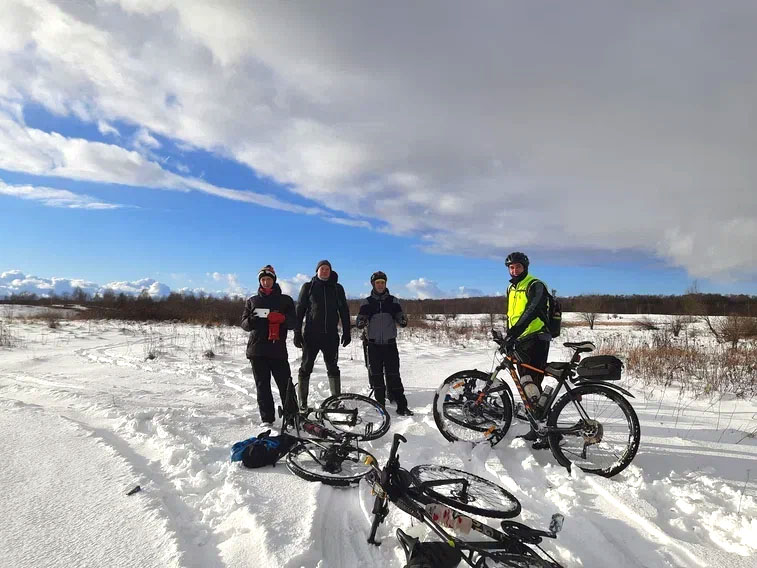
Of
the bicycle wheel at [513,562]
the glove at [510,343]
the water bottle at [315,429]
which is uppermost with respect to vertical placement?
the glove at [510,343]

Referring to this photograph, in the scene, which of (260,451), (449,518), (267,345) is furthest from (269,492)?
(267,345)

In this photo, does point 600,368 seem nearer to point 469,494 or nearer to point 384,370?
point 469,494

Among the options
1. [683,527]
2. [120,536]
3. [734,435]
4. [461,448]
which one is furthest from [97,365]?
[734,435]

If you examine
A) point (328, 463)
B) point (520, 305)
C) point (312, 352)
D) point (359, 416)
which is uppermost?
point (520, 305)

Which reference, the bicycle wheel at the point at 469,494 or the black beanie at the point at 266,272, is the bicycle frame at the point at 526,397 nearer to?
the bicycle wheel at the point at 469,494

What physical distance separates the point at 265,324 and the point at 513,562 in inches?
163

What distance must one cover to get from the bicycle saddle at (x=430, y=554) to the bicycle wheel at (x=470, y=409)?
2538 mm

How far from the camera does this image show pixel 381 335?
6.38 metres

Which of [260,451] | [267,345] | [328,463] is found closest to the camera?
[328,463]

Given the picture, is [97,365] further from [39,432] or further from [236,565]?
[236,565]

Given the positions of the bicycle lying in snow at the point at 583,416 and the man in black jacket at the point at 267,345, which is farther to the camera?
the man in black jacket at the point at 267,345

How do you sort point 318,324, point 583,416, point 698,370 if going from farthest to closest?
point 698,370 → point 318,324 → point 583,416

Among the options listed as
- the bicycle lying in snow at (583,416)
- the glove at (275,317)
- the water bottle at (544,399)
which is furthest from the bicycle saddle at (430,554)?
the glove at (275,317)

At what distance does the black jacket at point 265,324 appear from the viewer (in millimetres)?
5555
